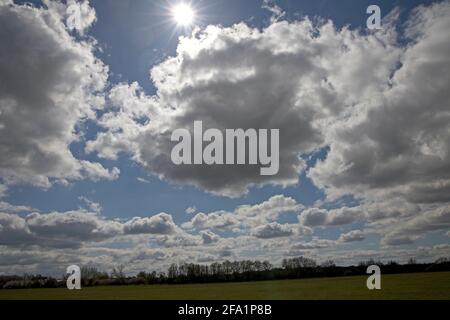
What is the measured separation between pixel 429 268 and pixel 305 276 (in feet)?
155
